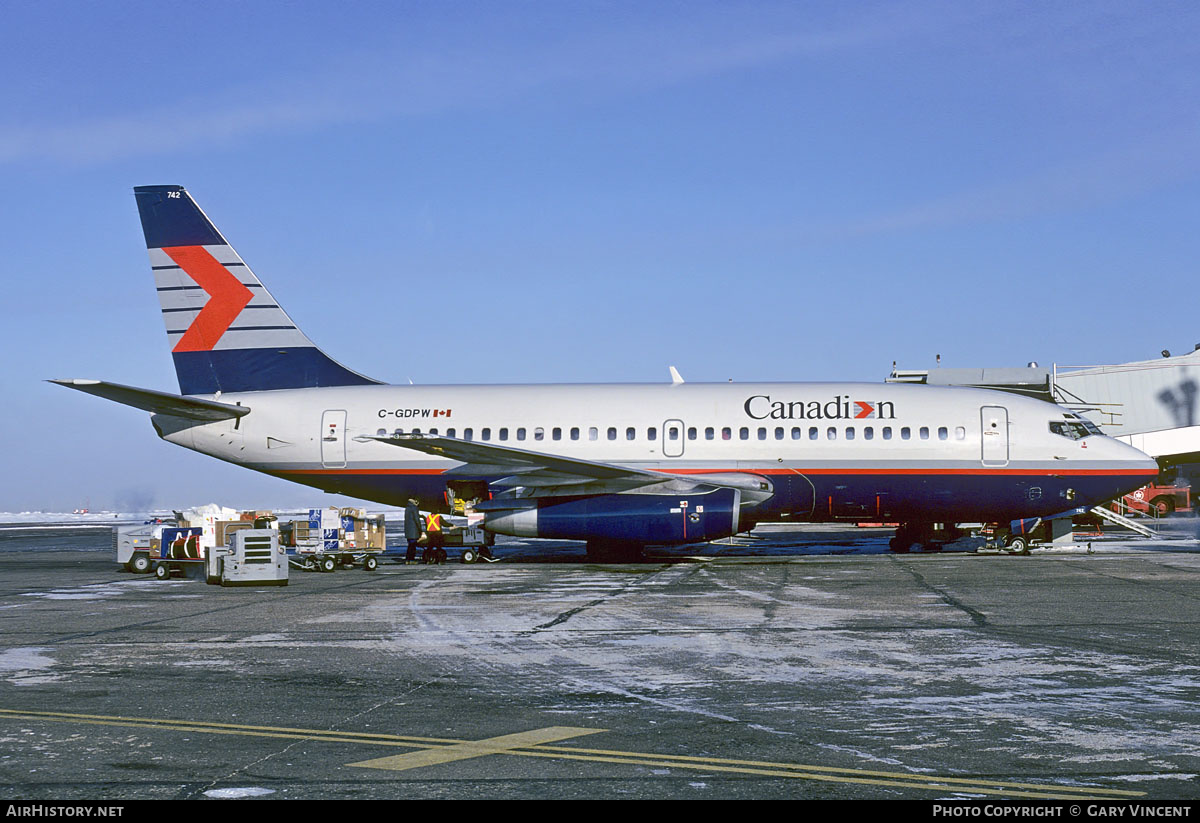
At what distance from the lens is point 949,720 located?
7164 mm

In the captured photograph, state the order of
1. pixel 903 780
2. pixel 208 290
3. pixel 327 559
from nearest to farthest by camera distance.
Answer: pixel 903 780
pixel 327 559
pixel 208 290

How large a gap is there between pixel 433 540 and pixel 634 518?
5141 millimetres

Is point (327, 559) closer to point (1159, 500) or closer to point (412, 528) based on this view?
point (412, 528)

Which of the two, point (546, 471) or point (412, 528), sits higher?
point (546, 471)

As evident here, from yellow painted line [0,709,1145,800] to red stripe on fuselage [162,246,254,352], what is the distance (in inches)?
771

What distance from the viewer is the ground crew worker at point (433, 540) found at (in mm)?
24391

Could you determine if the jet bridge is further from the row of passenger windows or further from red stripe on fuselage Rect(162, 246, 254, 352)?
red stripe on fuselage Rect(162, 246, 254, 352)

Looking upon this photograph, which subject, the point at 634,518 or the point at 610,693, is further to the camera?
the point at 634,518

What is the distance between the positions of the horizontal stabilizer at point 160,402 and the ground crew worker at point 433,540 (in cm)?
511

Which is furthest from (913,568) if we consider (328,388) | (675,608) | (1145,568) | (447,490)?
A: (328,388)

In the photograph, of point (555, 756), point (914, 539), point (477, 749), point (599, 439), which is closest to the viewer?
point (555, 756)

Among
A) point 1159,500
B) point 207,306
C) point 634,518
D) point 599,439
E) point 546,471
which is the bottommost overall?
point 1159,500

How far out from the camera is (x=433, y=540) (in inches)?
960

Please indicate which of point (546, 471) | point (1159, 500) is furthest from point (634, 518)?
point (1159, 500)
